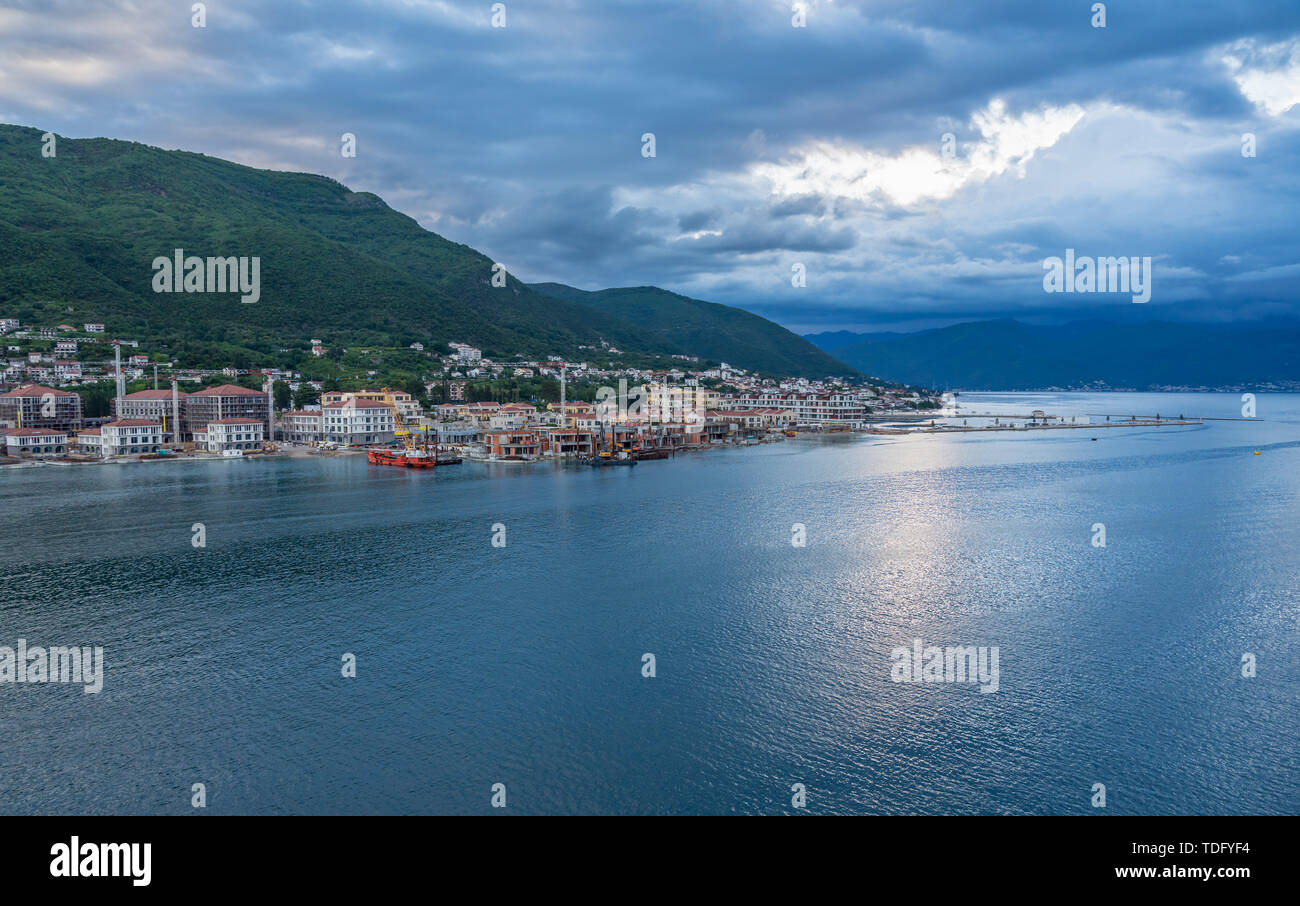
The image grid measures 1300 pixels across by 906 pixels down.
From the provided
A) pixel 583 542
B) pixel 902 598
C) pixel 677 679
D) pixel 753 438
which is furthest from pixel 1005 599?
pixel 753 438

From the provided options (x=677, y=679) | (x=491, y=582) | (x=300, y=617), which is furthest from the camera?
(x=491, y=582)

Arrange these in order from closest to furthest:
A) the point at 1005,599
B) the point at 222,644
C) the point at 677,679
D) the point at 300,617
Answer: the point at 677,679 < the point at 222,644 < the point at 300,617 < the point at 1005,599

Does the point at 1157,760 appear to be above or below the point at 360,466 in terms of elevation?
below

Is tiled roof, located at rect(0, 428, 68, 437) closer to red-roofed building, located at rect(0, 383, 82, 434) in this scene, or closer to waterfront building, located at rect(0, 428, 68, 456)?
waterfront building, located at rect(0, 428, 68, 456)

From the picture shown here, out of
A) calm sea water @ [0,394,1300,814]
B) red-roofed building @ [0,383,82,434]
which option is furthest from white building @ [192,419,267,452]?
calm sea water @ [0,394,1300,814]

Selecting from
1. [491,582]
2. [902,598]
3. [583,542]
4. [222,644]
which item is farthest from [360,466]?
[902,598]

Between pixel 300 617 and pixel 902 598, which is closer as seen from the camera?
pixel 300 617

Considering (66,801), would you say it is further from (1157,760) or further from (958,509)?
(958,509)
